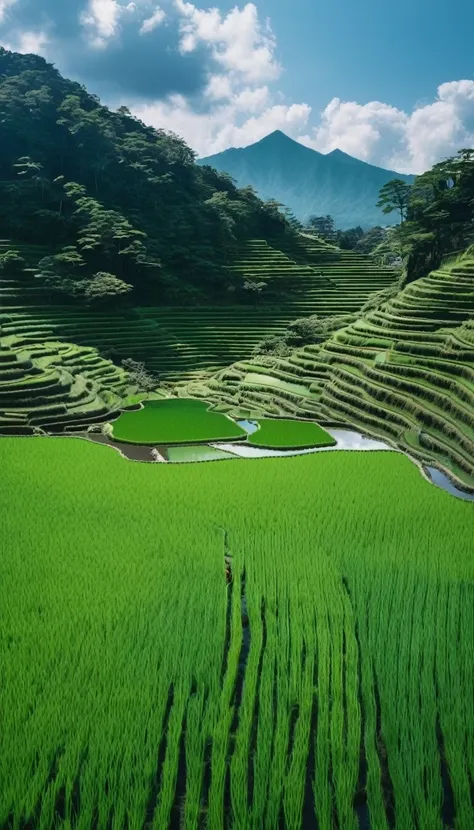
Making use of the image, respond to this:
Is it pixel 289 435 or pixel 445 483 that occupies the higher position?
pixel 445 483

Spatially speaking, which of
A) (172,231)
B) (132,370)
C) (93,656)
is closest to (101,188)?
(172,231)

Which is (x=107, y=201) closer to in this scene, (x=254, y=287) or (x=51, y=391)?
(x=254, y=287)

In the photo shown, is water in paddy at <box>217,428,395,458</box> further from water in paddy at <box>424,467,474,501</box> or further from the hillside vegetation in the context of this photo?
the hillside vegetation

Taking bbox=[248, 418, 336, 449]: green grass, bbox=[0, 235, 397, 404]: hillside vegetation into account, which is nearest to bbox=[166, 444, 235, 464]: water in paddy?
bbox=[248, 418, 336, 449]: green grass

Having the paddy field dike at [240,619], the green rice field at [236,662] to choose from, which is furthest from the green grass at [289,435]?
the green rice field at [236,662]

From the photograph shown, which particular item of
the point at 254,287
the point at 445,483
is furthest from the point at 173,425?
the point at 254,287
